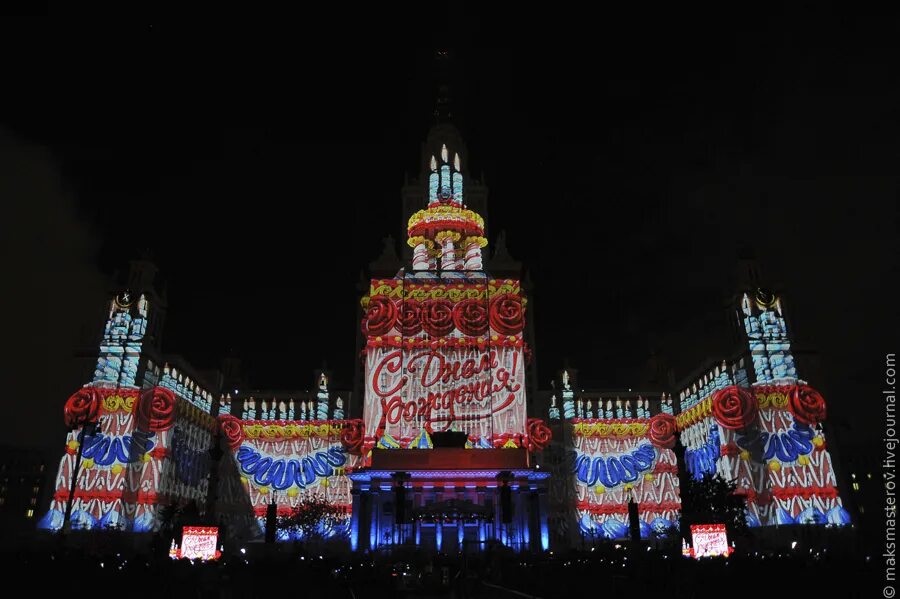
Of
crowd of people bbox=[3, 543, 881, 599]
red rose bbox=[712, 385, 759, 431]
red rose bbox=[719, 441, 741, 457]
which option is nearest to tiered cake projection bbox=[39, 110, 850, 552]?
red rose bbox=[712, 385, 759, 431]

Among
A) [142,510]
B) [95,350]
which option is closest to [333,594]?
[142,510]

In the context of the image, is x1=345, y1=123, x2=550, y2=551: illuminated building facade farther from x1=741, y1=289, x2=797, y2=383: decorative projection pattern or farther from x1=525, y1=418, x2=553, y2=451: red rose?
x1=741, y1=289, x2=797, y2=383: decorative projection pattern

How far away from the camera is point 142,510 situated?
171 ft

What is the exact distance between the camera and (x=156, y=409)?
178 feet

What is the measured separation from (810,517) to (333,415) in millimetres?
53117

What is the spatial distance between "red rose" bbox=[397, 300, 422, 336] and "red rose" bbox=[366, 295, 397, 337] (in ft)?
2.84

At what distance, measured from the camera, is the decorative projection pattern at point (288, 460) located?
68375mm

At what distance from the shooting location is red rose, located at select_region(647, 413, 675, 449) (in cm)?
6938

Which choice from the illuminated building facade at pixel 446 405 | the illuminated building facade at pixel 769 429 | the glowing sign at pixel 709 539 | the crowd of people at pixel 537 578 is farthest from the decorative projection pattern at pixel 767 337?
the crowd of people at pixel 537 578

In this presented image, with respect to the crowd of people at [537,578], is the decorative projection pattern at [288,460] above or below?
above

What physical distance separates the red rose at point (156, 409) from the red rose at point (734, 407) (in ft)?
167

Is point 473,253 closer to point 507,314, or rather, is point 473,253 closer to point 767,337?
point 507,314

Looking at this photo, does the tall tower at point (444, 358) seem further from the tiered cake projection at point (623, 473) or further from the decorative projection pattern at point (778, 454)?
the decorative projection pattern at point (778, 454)

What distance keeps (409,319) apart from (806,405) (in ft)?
129
